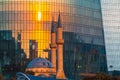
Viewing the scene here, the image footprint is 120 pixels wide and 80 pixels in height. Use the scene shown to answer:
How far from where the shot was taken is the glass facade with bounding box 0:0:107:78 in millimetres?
147000

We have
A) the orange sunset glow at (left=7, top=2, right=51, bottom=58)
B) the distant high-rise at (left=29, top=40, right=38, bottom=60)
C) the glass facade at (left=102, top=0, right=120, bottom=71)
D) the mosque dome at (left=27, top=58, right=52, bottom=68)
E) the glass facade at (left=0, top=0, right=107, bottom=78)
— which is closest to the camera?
the mosque dome at (left=27, top=58, right=52, bottom=68)

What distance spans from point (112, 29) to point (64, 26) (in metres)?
30.9

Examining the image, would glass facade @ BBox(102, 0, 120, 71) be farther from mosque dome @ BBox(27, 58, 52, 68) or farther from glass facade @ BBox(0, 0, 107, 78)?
mosque dome @ BBox(27, 58, 52, 68)

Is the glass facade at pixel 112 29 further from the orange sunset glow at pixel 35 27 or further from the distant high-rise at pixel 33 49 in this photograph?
the distant high-rise at pixel 33 49

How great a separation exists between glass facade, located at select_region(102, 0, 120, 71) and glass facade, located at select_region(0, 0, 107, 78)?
15.7 meters

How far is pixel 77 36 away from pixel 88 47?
5.23 metres

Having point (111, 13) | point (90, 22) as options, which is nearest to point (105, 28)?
point (111, 13)

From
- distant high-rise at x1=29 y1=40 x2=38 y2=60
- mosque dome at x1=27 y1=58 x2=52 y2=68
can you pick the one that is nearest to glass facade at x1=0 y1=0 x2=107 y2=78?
distant high-rise at x1=29 y1=40 x2=38 y2=60

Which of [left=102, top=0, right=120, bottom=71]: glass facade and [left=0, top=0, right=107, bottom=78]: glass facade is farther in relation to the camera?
[left=102, top=0, right=120, bottom=71]: glass facade

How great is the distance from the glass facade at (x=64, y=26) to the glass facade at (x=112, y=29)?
617 inches

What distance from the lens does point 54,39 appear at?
137 m

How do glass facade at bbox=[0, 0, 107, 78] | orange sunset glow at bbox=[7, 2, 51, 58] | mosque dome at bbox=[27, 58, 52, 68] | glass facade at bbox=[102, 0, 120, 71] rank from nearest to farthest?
mosque dome at bbox=[27, 58, 52, 68], orange sunset glow at bbox=[7, 2, 51, 58], glass facade at bbox=[0, 0, 107, 78], glass facade at bbox=[102, 0, 120, 71]

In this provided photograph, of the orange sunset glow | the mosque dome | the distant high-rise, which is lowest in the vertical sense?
the mosque dome

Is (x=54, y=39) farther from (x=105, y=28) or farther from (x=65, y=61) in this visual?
(x=105, y=28)
